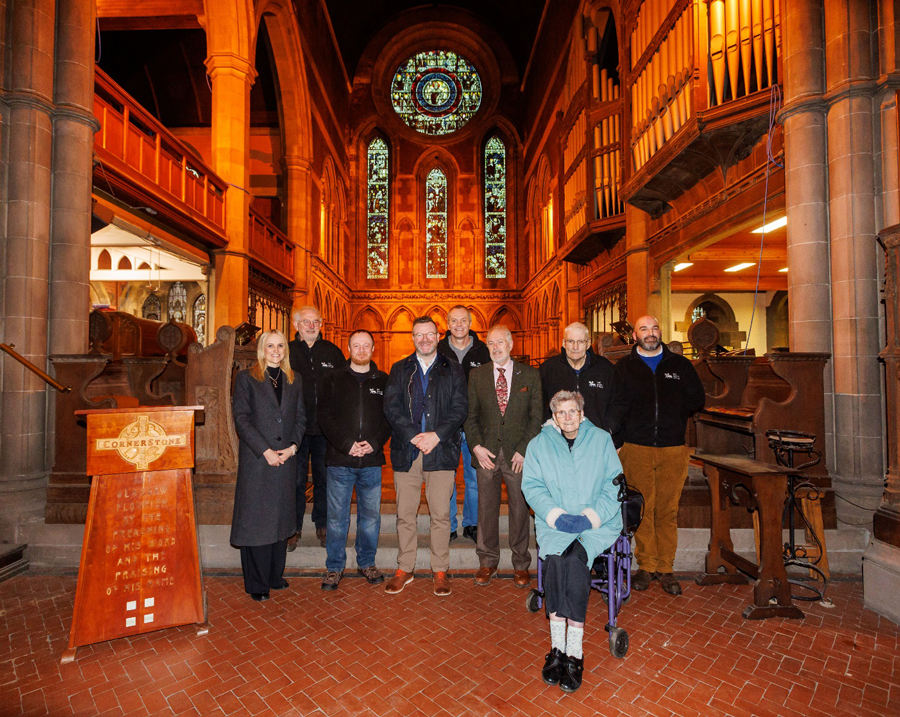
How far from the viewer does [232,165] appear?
8539 mm

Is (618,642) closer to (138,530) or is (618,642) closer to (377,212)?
(138,530)

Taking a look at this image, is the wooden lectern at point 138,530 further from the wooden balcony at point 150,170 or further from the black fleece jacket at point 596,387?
the wooden balcony at point 150,170

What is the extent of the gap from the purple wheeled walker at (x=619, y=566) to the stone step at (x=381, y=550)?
1031mm

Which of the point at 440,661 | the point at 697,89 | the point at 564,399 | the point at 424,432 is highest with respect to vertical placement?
the point at 697,89

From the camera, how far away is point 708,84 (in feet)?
16.8

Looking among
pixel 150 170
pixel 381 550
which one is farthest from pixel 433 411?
pixel 150 170

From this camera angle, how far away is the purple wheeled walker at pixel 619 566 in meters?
2.42

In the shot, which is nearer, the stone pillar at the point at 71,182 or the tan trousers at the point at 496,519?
the tan trousers at the point at 496,519

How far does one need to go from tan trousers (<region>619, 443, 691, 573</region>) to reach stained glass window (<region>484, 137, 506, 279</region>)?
52.3 ft

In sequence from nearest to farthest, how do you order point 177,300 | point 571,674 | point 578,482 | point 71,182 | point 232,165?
1. point 571,674
2. point 578,482
3. point 71,182
4. point 232,165
5. point 177,300

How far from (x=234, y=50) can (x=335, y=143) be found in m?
8.21

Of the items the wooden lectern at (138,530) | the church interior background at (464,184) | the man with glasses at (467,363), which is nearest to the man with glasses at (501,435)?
the man with glasses at (467,363)

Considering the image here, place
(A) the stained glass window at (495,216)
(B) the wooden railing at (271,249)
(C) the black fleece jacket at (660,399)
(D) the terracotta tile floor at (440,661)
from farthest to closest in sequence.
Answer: (A) the stained glass window at (495,216)
(B) the wooden railing at (271,249)
(C) the black fleece jacket at (660,399)
(D) the terracotta tile floor at (440,661)

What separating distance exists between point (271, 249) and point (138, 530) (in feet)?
28.9
